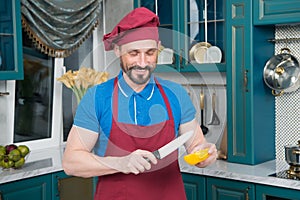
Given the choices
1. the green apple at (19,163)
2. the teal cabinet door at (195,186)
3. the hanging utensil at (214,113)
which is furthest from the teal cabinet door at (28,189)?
the hanging utensil at (214,113)

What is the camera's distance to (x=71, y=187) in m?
3.19

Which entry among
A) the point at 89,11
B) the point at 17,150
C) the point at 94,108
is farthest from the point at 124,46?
the point at 89,11

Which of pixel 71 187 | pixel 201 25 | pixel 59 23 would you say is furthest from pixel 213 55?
pixel 71 187

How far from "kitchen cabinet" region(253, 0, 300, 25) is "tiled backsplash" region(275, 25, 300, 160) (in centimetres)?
31

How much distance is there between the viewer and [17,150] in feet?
9.52

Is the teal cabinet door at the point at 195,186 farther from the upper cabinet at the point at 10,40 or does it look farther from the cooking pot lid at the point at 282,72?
the upper cabinet at the point at 10,40

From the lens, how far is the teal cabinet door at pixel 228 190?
271 cm

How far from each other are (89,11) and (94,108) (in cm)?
222

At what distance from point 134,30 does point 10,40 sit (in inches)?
69.7

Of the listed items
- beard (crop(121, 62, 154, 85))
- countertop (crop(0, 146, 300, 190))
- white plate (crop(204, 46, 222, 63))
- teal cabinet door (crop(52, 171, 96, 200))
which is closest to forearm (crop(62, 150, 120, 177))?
beard (crop(121, 62, 154, 85))

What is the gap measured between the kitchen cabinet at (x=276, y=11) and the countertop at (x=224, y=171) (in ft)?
2.87

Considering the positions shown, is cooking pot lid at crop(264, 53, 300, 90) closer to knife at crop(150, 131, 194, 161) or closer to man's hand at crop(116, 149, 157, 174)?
knife at crop(150, 131, 194, 161)

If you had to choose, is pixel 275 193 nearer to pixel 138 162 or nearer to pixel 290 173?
pixel 290 173

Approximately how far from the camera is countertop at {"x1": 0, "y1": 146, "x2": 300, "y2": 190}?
2605 mm
